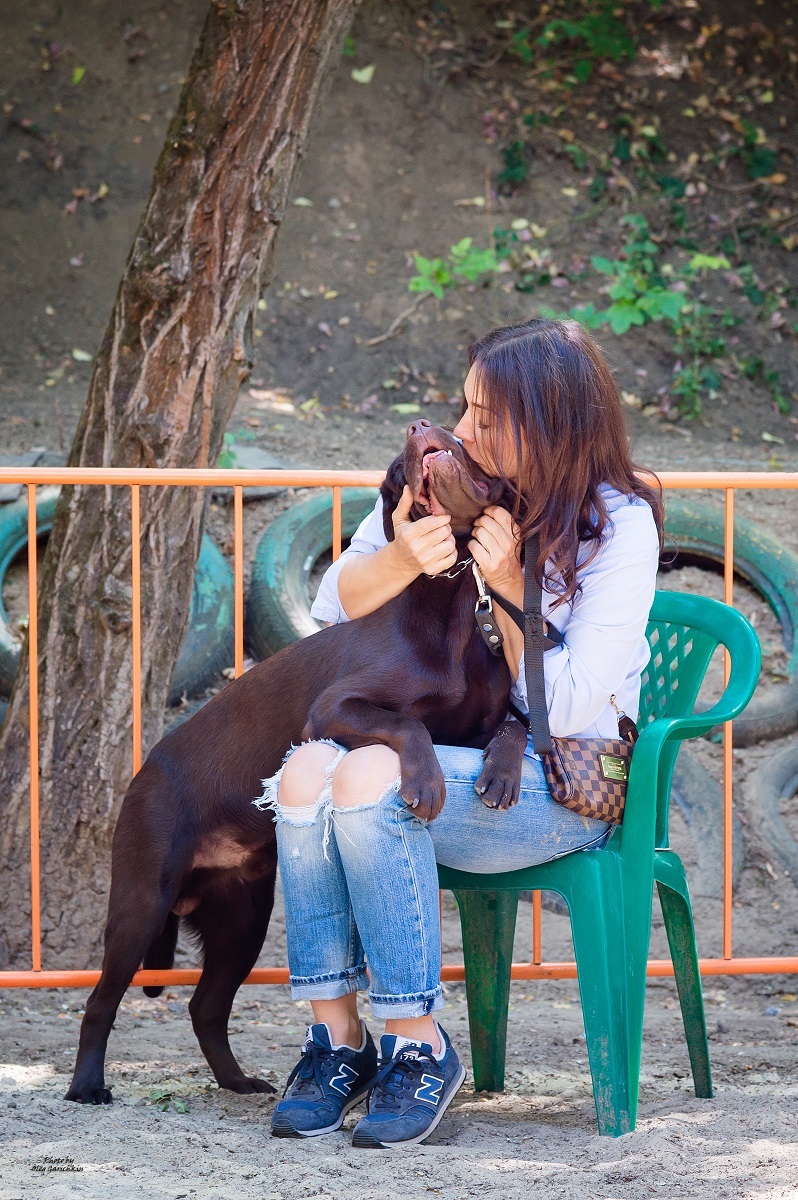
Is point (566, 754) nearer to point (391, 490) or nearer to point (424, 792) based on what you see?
point (424, 792)

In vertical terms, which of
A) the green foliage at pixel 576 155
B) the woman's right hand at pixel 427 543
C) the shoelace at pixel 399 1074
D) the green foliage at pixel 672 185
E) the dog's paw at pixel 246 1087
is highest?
the green foliage at pixel 576 155

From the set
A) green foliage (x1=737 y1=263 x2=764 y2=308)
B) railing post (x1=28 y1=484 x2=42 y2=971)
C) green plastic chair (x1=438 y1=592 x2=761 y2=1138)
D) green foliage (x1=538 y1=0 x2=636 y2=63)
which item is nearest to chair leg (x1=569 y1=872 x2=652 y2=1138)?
green plastic chair (x1=438 y1=592 x2=761 y2=1138)

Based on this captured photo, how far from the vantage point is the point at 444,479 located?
7.02 ft

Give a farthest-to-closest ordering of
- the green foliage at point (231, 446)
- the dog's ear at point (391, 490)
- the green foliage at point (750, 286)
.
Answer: the green foliage at point (750, 286), the green foliage at point (231, 446), the dog's ear at point (391, 490)

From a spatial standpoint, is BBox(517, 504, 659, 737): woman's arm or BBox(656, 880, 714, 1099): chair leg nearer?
BBox(517, 504, 659, 737): woman's arm

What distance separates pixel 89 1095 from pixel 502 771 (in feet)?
3.55

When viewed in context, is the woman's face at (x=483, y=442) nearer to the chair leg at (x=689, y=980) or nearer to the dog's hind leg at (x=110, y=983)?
the chair leg at (x=689, y=980)

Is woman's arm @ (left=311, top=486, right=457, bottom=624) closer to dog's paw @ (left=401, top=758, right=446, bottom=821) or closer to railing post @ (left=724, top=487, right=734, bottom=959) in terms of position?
dog's paw @ (left=401, top=758, right=446, bottom=821)

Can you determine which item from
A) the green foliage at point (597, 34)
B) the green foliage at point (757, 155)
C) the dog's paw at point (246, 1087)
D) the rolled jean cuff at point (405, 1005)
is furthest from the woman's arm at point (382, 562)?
the green foliage at point (597, 34)

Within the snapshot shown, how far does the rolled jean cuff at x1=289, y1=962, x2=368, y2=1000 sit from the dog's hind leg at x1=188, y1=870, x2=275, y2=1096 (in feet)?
1.26

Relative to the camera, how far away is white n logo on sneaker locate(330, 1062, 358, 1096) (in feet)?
7.06

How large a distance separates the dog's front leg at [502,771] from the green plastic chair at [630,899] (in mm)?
192

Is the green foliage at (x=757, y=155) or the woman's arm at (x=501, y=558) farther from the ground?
the green foliage at (x=757, y=155)

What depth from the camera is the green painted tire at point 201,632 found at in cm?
443
